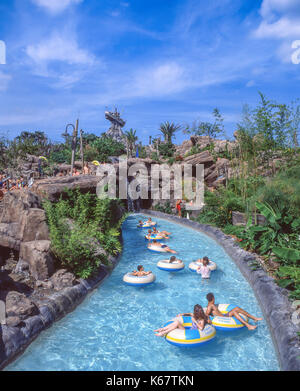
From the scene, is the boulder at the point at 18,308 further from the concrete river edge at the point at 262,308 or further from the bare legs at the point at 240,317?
the bare legs at the point at 240,317

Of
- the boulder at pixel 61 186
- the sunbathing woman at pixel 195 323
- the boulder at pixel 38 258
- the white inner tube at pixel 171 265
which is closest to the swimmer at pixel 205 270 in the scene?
the white inner tube at pixel 171 265

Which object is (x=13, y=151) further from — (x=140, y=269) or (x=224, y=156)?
(x=140, y=269)

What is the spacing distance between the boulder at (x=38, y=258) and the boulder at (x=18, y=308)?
1.26 metres

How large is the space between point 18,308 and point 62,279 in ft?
5.30

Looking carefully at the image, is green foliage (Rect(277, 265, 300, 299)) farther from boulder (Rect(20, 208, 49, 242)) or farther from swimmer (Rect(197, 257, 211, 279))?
boulder (Rect(20, 208, 49, 242))

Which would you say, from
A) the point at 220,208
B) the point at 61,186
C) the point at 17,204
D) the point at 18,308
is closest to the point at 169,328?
the point at 18,308

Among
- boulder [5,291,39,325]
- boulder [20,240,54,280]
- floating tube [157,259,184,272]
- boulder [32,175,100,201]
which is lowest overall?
floating tube [157,259,184,272]

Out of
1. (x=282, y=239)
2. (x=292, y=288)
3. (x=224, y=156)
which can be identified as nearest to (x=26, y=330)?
(x=292, y=288)

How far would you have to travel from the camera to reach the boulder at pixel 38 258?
22.8 ft

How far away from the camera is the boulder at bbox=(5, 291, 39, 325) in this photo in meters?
5.14

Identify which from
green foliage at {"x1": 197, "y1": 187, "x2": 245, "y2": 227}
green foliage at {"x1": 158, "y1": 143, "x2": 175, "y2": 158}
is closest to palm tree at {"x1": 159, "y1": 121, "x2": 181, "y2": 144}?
green foliage at {"x1": 158, "y1": 143, "x2": 175, "y2": 158}

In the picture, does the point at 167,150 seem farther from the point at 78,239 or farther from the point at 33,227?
the point at 78,239

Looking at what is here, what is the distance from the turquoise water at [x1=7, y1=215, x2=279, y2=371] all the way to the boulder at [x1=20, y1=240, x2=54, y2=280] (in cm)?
118
